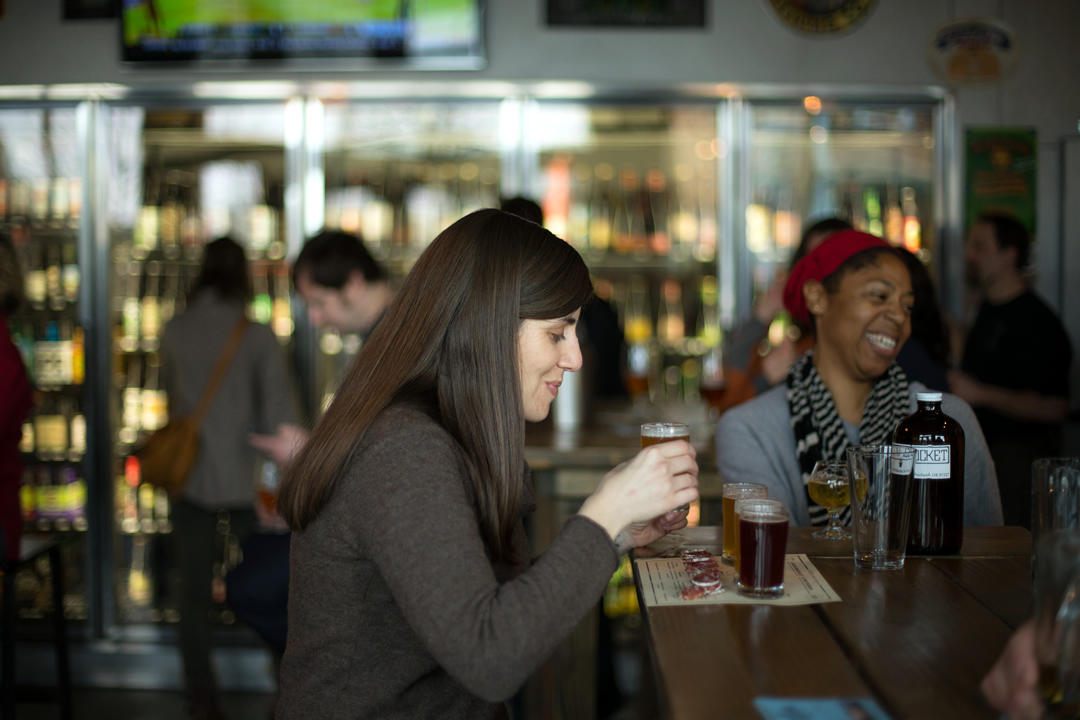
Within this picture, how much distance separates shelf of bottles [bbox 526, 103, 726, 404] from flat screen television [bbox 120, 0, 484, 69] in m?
0.55

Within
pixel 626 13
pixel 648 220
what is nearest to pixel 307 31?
pixel 626 13

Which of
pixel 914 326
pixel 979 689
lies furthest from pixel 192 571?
pixel 979 689

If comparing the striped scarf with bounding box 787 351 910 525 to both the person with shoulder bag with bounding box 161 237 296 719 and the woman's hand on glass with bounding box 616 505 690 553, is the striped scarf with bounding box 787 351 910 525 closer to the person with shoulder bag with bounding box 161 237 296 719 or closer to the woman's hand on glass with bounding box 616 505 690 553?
the woman's hand on glass with bounding box 616 505 690 553

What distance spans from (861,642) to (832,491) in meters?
0.57

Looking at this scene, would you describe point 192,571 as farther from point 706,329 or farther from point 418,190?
point 706,329

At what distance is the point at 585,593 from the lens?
1298 mm

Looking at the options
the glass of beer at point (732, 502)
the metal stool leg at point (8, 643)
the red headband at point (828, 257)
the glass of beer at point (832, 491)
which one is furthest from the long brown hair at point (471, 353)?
the metal stool leg at point (8, 643)

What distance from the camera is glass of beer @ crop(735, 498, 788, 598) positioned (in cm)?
144

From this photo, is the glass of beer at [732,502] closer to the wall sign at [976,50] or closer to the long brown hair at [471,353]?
the long brown hair at [471,353]

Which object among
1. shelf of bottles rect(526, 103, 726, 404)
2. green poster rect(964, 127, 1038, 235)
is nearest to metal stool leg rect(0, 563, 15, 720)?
shelf of bottles rect(526, 103, 726, 404)

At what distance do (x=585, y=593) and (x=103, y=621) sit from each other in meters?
3.43

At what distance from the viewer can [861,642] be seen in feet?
4.12

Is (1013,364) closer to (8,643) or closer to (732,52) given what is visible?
(732,52)

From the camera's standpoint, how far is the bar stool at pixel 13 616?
2928mm
